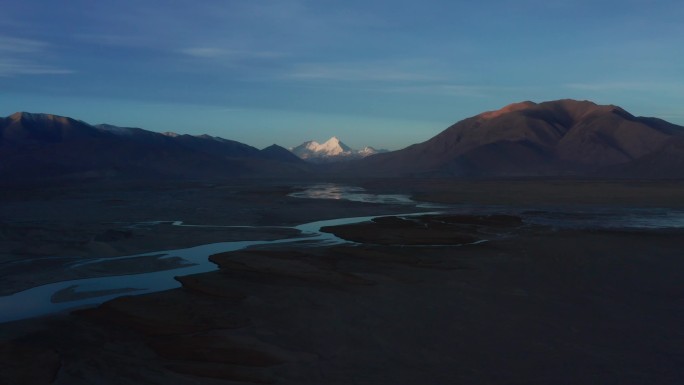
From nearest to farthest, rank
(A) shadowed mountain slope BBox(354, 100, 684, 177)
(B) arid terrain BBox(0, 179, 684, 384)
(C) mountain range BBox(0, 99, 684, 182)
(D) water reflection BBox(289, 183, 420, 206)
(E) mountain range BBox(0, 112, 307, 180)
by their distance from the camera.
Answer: (B) arid terrain BBox(0, 179, 684, 384) → (D) water reflection BBox(289, 183, 420, 206) → (E) mountain range BBox(0, 112, 307, 180) → (C) mountain range BBox(0, 99, 684, 182) → (A) shadowed mountain slope BBox(354, 100, 684, 177)

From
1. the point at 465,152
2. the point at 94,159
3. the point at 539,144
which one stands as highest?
the point at 539,144

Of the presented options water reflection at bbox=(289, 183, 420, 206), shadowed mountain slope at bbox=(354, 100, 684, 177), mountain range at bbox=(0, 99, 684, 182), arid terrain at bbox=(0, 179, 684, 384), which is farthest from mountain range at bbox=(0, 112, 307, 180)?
arid terrain at bbox=(0, 179, 684, 384)

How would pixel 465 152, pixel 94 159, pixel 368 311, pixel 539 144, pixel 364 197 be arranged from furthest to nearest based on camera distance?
pixel 539 144
pixel 465 152
pixel 94 159
pixel 364 197
pixel 368 311

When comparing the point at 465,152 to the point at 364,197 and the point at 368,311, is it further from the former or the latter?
the point at 368,311

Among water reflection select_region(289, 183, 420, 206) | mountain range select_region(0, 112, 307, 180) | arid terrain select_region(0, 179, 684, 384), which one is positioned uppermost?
mountain range select_region(0, 112, 307, 180)

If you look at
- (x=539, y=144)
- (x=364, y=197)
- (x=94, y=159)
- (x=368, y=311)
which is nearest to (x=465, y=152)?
(x=539, y=144)

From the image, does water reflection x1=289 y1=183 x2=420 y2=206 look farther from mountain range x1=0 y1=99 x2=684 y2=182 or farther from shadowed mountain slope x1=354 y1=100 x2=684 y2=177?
shadowed mountain slope x1=354 y1=100 x2=684 y2=177
